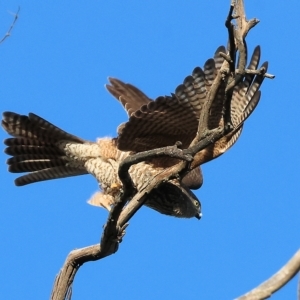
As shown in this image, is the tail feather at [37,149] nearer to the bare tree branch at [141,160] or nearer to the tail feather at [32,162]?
the tail feather at [32,162]

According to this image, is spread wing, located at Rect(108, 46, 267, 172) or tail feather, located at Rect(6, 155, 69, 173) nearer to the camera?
spread wing, located at Rect(108, 46, 267, 172)

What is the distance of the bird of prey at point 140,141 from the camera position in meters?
7.56

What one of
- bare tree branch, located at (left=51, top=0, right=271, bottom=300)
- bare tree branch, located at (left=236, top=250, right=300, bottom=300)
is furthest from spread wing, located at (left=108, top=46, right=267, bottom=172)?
bare tree branch, located at (left=236, top=250, right=300, bottom=300)

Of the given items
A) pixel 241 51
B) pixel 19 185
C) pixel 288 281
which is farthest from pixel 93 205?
pixel 288 281

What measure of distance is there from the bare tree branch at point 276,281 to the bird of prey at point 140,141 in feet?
12.2

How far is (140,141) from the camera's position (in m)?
8.17

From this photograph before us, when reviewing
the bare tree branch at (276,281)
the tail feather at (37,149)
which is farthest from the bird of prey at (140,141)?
the bare tree branch at (276,281)

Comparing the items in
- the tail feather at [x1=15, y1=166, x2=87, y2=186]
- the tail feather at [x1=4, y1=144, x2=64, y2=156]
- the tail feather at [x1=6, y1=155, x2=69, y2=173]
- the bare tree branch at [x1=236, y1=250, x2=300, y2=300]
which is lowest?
the bare tree branch at [x1=236, y1=250, x2=300, y2=300]

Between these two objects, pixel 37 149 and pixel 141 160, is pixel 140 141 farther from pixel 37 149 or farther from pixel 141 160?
pixel 141 160

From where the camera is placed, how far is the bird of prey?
24.8 ft

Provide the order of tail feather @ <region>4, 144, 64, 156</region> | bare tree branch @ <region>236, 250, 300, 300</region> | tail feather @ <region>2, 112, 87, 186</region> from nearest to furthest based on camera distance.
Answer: bare tree branch @ <region>236, 250, 300, 300</region>, tail feather @ <region>2, 112, 87, 186</region>, tail feather @ <region>4, 144, 64, 156</region>

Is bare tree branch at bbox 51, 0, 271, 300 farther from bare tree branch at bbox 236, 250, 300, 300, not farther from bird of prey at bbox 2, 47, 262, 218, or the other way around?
bare tree branch at bbox 236, 250, 300, 300

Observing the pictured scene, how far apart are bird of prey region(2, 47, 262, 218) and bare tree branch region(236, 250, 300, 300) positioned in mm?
3712

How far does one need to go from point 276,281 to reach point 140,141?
16.0 ft
